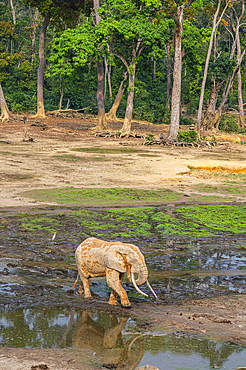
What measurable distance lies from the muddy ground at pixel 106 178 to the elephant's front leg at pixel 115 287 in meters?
0.12

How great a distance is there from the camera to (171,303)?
6.09 meters

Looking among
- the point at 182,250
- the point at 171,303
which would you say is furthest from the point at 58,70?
the point at 171,303

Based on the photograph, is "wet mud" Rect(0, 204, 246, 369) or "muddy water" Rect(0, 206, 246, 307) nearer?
"wet mud" Rect(0, 204, 246, 369)

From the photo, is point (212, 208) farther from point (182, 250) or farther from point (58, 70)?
point (58, 70)

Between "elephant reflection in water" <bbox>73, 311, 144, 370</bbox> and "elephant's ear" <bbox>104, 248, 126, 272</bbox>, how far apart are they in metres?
0.64

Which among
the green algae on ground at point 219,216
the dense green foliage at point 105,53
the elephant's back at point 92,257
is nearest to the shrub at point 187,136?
the dense green foliage at point 105,53

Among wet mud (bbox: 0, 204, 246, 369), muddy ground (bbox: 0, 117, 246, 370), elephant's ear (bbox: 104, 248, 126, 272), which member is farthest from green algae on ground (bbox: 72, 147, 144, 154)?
elephant's ear (bbox: 104, 248, 126, 272)

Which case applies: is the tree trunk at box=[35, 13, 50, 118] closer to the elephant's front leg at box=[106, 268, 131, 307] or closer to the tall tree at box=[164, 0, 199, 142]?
the tall tree at box=[164, 0, 199, 142]

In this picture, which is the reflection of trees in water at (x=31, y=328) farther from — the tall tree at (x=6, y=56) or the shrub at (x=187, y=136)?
the tall tree at (x=6, y=56)

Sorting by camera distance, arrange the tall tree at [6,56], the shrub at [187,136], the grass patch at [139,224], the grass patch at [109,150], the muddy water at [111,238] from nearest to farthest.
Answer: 1. the muddy water at [111,238]
2. the grass patch at [139,224]
3. the grass patch at [109,150]
4. the shrub at [187,136]
5. the tall tree at [6,56]

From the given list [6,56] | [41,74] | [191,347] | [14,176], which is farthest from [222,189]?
[6,56]

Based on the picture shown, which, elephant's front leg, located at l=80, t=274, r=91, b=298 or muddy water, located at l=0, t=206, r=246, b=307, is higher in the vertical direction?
elephant's front leg, located at l=80, t=274, r=91, b=298

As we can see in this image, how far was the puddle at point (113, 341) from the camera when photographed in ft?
14.7

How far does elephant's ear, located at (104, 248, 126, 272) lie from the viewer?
19.1 ft
